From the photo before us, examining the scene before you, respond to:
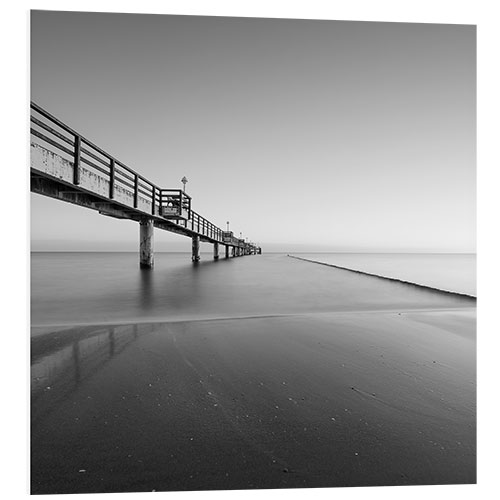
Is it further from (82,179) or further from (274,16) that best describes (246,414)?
(82,179)

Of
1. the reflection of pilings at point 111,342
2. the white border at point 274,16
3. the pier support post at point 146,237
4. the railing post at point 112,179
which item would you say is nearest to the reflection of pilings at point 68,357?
the reflection of pilings at point 111,342

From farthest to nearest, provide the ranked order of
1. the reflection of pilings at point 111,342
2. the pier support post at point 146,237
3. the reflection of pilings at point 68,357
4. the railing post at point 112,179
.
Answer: the pier support post at point 146,237 → the railing post at point 112,179 → the reflection of pilings at point 111,342 → the reflection of pilings at point 68,357

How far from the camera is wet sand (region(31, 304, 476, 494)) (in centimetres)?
128

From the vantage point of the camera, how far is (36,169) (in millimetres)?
4543

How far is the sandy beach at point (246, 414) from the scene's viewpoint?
4.21 ft

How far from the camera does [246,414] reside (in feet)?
5.32

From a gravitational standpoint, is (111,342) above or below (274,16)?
below

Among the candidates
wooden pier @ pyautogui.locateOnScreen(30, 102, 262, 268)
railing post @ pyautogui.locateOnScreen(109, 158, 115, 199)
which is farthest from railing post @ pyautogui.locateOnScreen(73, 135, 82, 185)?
railing post @ pyautogui.locateOnScreen(109, 158, 115, 199)

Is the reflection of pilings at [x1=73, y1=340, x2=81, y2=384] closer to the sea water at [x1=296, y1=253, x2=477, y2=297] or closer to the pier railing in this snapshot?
the pier railing

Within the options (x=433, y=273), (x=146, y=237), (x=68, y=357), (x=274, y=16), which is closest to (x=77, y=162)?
(x=68, y=357)

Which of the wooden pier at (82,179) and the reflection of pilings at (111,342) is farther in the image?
the wooden pier at (82,179)

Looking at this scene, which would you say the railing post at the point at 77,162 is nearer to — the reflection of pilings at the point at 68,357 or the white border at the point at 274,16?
the reflection of pilings at the point at 68,357
